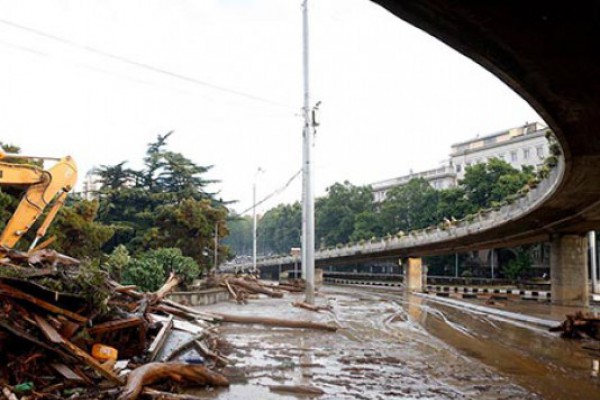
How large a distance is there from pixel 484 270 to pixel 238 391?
5849 centimetres

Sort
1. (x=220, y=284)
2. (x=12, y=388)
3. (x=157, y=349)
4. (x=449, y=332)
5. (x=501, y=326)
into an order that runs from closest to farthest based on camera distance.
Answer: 1. (x=12, y=388)
2. (x=157, y=349)
3. (x=449, y=332)
4. (x=501, y=326)
5. (x=220, y=284)

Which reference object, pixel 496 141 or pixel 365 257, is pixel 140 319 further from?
pixel 496 141

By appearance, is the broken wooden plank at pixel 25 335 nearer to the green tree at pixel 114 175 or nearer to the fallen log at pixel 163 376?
the fallen log at pixel 163 376

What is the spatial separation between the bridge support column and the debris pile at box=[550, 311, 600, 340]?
32311mm

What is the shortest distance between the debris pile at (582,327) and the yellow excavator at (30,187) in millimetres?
15836

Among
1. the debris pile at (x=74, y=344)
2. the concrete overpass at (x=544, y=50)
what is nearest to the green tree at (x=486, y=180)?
the concrete overpass at (x=544, y=50)

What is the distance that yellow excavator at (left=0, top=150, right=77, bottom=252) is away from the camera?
39.3ft

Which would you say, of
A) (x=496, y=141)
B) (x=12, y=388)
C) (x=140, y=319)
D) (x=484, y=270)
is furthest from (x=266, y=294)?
(x=496, y=141)

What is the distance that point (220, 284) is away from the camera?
85.4 ft

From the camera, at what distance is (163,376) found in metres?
7.29

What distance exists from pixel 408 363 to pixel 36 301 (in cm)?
730

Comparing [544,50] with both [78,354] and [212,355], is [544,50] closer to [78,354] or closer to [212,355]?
[78,354]

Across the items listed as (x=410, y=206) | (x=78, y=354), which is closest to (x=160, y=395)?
(x=78, y=354)

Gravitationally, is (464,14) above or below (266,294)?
above
